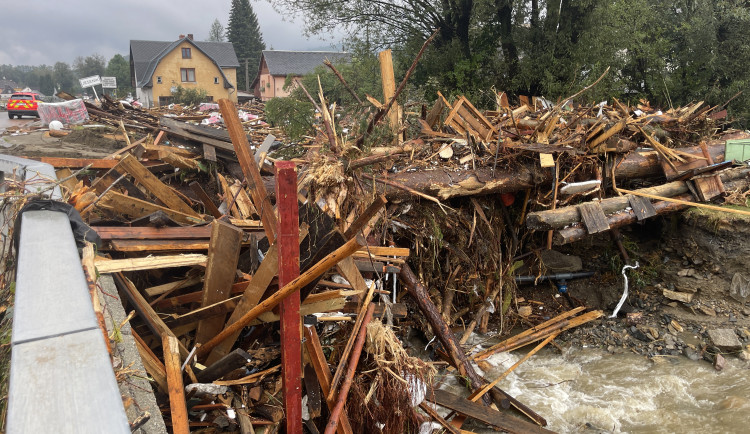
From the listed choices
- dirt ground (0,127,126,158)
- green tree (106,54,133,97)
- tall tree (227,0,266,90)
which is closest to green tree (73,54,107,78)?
green tree (106,54,133,97)

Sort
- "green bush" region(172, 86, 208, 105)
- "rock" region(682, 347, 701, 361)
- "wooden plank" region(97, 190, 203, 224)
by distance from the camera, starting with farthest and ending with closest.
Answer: "green bush" region(172, 86, 208, 105) → "rock" region(682, 347, 701, 361) → "wooden plank" region(97, 190, 203, 224)

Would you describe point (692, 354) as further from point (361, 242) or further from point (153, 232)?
point (153, 232)

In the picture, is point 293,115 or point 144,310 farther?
point 293,115

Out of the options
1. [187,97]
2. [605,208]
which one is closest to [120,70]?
[187,97]

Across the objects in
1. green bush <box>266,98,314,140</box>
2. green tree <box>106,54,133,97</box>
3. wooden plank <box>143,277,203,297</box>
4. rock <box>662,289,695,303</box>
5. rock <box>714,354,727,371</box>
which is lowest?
rock <box>714,354,727,371</box>

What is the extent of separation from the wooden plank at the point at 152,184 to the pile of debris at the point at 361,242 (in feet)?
0.08

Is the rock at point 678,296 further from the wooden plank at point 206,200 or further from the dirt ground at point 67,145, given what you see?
the dirt ground at point 67,145

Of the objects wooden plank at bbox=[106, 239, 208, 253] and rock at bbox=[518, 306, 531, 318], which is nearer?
wooden plank at bbox=[106, 239, 208, 253]

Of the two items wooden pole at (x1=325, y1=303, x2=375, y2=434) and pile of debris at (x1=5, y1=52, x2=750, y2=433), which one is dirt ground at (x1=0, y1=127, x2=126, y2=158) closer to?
pile of debris at (x1=5, y1=52, x2=750, y2=433)

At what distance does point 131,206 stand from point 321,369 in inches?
119

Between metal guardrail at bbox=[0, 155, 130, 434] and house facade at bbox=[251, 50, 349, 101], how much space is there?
4462 cm

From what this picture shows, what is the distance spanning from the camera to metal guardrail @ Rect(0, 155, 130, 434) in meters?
1.13

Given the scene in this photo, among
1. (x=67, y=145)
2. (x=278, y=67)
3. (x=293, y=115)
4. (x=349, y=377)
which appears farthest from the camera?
(x=278, y=67)

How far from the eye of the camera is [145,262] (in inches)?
135
